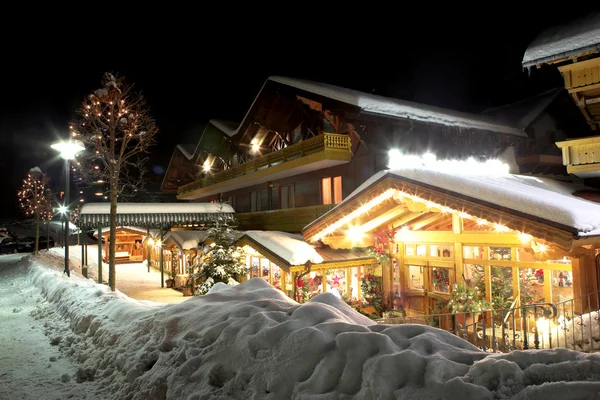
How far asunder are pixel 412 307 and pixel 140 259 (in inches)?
1560

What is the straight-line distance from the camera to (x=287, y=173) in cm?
2345

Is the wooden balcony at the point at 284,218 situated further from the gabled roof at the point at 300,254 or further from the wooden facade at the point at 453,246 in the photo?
the wooden facade at the point at 453,246

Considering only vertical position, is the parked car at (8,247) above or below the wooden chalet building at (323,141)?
below

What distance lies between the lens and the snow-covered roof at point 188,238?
2466 cm

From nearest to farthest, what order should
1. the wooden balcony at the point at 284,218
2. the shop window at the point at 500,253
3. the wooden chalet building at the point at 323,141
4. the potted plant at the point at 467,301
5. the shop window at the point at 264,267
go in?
1. the potted plant at the point at 467,301
2. the shop window at the point at 500,253
3. the wooden chalet building at the point at 323,141
4. the shop window at the point at 264,267
5. the wooden balcony at the point at 284,218

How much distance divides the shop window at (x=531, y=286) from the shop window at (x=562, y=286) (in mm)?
369

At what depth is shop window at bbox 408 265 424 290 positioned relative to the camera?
14.2m

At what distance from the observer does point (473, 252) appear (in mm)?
12500

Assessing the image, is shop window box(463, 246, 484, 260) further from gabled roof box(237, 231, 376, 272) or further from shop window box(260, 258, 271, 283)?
shop window box(260, 258, 271, 283)

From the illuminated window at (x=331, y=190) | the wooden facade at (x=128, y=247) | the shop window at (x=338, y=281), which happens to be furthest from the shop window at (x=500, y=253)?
the wooden facade at (x=128, y=247)

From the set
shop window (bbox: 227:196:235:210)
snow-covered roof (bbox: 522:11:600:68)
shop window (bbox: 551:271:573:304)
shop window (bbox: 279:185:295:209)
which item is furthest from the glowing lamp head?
snow-covered roof (bbox: 522:11:600:68)

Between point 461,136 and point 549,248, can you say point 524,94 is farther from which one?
point 549,248

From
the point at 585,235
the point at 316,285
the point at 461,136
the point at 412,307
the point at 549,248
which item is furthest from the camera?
the point at 461,136

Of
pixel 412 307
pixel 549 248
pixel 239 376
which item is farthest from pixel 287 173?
pixel 239 376
